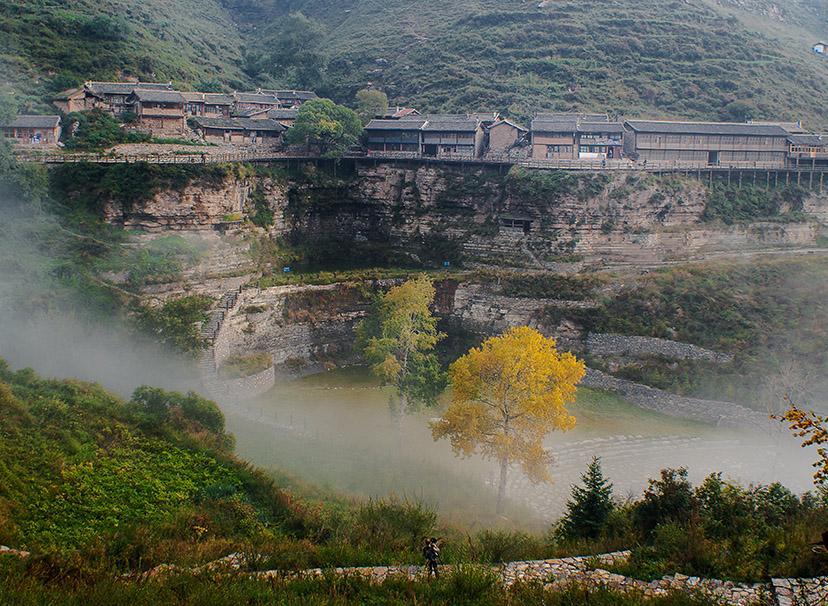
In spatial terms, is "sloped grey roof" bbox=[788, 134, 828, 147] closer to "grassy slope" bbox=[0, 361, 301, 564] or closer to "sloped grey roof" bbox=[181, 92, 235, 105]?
"sloped grey roof" bbox=[181, 92, 235, 105]

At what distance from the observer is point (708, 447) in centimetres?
2778

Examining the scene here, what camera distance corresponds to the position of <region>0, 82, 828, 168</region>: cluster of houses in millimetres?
46062

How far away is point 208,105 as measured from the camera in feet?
169

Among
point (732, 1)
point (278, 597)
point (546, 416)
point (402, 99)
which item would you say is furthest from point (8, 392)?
point (732, 1)

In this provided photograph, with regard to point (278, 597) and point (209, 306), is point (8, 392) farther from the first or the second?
point (209, 306)

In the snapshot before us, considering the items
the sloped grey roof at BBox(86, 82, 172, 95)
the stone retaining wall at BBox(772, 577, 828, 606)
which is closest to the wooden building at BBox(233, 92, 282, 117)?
the sloped grey roof at BBox(86, 82, 172, 95)

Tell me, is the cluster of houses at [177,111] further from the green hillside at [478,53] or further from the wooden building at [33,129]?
the wooden building at [33,129]

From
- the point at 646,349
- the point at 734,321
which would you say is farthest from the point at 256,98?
the point at 734,321

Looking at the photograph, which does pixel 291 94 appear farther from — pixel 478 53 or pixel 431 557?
pixel 431 557

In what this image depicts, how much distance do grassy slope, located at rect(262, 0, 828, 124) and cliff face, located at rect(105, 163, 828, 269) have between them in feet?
47.9

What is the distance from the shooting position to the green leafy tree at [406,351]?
91.4ft

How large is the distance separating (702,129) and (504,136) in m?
12.7

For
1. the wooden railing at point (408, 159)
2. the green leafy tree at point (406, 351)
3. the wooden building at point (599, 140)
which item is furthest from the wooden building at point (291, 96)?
the green leafy tree at point (406, 351)

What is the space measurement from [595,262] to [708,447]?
15885 millimetres
